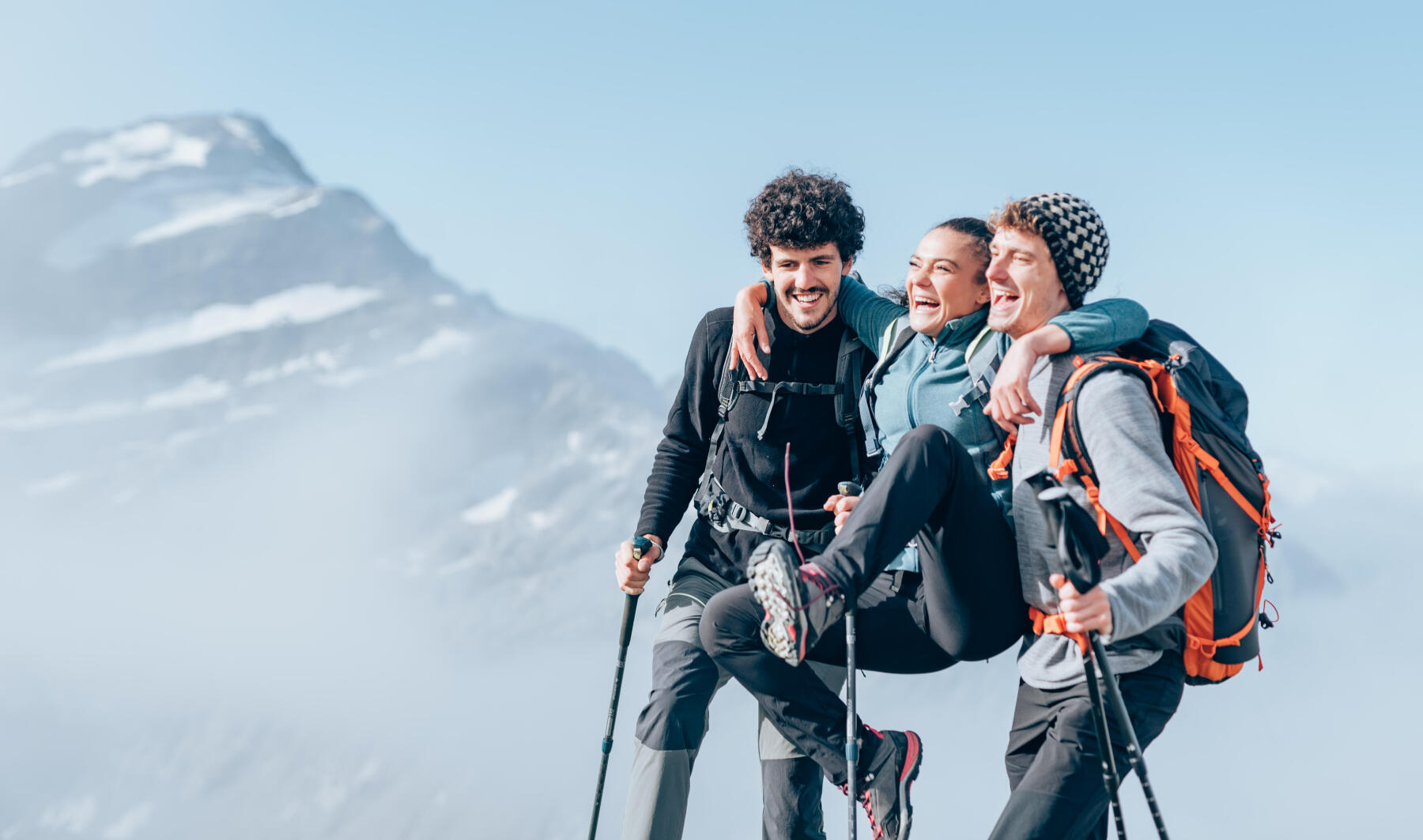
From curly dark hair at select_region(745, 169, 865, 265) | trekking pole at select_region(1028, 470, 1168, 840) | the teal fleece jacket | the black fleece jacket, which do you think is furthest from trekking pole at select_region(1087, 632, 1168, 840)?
curly dark hair at select_region(745, 169, 865, 265)

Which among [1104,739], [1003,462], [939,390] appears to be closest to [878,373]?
[939,390]

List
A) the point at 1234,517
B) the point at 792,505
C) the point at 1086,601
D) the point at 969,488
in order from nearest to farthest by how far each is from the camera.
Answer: the point at 1086,601
the point at 1234,517
the point at 969,488
the point at 792,505

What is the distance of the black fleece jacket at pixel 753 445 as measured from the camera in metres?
4.80

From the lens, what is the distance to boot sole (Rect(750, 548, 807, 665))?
3410 mm

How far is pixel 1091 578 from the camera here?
3107 mm

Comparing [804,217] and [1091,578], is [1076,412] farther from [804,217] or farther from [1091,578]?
[804,217]

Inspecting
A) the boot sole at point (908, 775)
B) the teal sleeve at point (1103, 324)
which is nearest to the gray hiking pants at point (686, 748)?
Result: the boot sole at point (908, 775)

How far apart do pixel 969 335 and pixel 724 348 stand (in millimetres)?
1159

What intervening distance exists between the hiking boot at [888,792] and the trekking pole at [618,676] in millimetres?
1200

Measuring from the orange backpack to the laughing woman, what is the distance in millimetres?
241

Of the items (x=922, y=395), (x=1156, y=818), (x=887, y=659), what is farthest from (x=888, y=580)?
(x=1156, y=818)

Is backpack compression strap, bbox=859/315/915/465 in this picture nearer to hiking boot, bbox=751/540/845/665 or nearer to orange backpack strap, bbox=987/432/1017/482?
orange backpack strap, bbox=987/432/1017/482

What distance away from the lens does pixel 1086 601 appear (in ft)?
10.0

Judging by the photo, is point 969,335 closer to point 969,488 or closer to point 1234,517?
point 969,488
